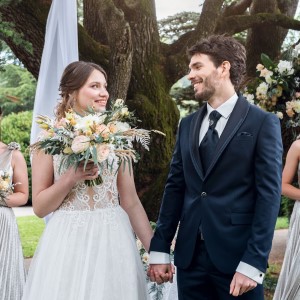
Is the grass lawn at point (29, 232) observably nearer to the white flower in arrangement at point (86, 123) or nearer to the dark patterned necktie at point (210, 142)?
the white flower in arrangement at point (86, 123)

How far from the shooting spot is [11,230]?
433cm

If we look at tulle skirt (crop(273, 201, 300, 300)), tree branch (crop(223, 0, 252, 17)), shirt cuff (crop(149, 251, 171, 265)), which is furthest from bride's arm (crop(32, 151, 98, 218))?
tree branch (crop(223, 0, 252, 17))

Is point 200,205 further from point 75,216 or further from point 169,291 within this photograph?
point 169,291

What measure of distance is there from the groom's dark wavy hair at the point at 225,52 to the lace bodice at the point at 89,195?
0.73 meters

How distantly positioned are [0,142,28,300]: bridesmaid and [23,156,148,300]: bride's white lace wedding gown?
1187 mm

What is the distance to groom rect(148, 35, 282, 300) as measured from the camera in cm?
267

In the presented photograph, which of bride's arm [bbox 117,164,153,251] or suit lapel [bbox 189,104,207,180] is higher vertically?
suit lapel [bbox 189,104,207,180]

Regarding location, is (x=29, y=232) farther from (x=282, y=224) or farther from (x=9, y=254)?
(x=9, y=254)

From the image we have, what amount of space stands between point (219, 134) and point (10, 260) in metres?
2.14

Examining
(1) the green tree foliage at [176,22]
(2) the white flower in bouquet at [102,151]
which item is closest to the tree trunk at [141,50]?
(1) the green tree foliage at [176,22]

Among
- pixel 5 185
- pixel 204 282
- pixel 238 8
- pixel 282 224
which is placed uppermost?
pixel 238 8

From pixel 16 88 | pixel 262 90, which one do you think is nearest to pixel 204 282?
pixel 262 90

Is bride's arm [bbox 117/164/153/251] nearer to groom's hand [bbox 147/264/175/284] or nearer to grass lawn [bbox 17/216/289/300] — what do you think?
groom's hand [bbox 147/264/175/284]

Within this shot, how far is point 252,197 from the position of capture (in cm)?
274
